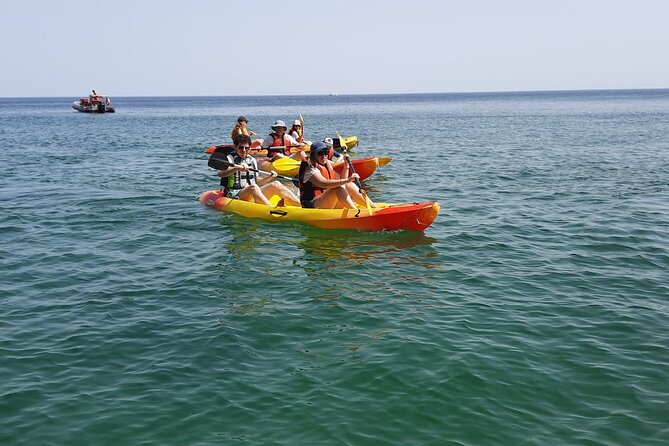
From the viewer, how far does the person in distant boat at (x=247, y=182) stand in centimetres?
1321

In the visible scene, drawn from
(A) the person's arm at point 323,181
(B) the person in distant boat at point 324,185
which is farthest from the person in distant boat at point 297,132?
(A) the person's arm at point 323,181

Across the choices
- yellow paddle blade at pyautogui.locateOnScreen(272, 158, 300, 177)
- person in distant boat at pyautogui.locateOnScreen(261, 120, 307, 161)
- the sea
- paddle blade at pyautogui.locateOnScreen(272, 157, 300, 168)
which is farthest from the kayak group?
person in distant boat at pyautogui.locateOnScreen(261, 120, 307, 161)

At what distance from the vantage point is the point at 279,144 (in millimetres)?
20562

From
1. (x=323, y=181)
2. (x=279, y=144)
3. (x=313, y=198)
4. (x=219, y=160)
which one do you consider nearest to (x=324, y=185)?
(x=323, y=181)

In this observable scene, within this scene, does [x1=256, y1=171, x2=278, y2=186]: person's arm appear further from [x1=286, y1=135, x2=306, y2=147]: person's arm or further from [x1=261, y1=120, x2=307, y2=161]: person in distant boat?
[x1=286, y1=135, x2=306, y2=147]: person's arm

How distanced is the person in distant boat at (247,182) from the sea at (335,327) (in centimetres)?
74

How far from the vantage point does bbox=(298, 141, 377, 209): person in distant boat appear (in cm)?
1154

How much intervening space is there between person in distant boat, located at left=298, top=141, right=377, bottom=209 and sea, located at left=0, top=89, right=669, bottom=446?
0.65 meters

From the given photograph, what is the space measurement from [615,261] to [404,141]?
27261mm

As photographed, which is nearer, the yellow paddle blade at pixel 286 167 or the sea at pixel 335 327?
the sea at pixel 335 327

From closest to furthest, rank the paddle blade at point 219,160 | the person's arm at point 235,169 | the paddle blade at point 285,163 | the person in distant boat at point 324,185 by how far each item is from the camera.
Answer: the person in distant boat at point 324,185 → the person's arm at point 235,169 → the paddle blade at point 219,160 → the paddle blade at point 285,163

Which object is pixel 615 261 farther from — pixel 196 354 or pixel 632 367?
pixel 196 354

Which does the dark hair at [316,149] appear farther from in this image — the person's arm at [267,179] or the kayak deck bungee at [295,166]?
the kayak deck bungee at [295,166]

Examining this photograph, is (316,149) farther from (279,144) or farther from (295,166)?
(279,144)
